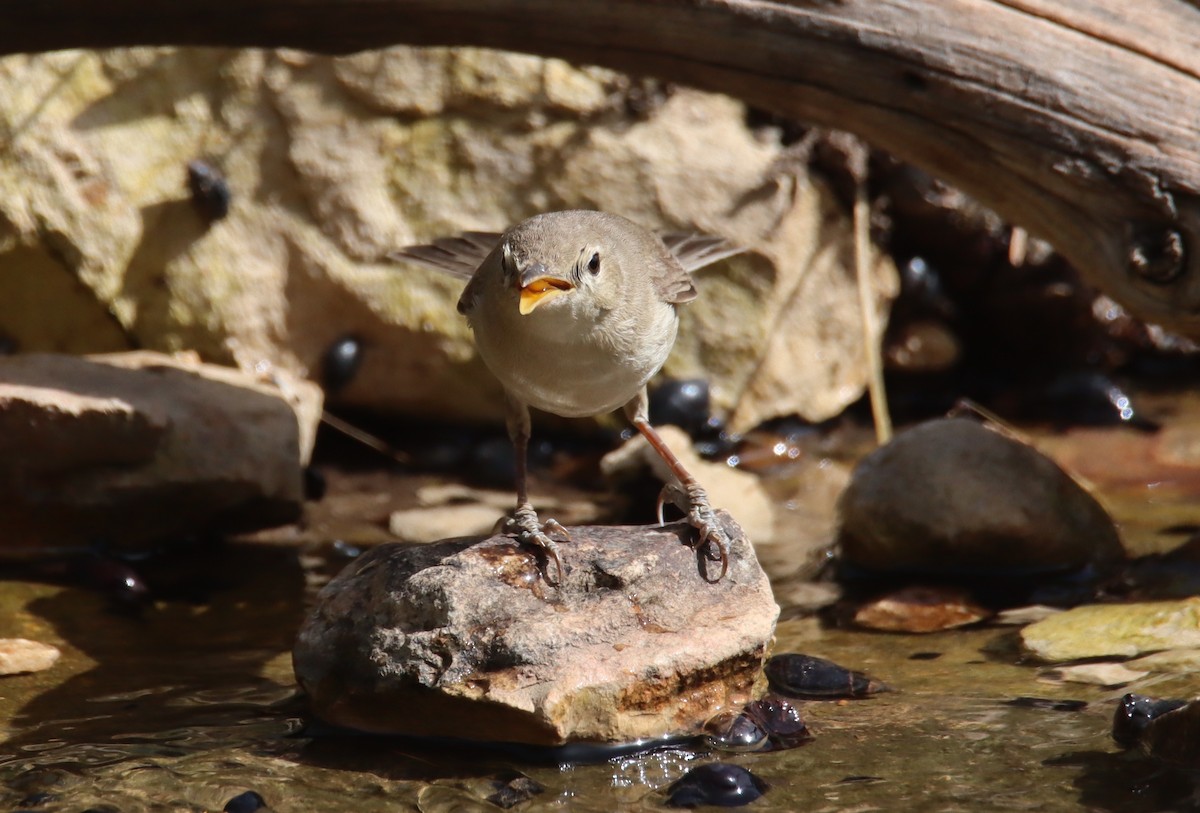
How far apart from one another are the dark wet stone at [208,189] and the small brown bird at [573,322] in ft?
8.82

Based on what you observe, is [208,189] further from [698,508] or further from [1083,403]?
[1083,403]

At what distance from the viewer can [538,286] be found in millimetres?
4285

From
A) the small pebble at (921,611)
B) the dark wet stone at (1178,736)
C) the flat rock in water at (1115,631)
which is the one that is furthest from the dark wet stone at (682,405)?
the dark wet stone at (1178,736)

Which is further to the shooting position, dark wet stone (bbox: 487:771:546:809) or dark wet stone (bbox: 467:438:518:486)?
dark wet stone (bbox: 467:438:518:486)

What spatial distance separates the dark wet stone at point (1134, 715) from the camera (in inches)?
157

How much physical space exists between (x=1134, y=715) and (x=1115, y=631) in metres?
1.07

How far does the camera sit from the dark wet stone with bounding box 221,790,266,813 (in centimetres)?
367

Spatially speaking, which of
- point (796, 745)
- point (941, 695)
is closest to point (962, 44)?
point (941, 695)

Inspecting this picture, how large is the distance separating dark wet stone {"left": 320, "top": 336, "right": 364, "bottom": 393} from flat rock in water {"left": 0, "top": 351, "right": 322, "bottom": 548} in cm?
103

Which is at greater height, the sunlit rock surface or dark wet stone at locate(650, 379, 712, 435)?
the sunlit rock surface

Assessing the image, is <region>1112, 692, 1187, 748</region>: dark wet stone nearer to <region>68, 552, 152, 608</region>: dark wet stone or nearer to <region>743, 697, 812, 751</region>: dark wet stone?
<region>743, 697, 812, 751</region>: dark wet stone

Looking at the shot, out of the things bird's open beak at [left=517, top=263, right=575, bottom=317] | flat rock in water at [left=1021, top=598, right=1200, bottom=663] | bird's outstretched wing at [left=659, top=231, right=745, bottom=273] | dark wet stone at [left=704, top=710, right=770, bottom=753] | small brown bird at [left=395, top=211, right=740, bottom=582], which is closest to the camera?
dark wet stone at [left=704, top=710, right=770, bottom=753]

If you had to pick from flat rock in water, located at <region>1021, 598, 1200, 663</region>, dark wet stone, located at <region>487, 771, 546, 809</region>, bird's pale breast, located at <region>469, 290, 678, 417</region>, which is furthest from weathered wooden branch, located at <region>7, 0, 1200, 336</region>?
dark wet stone, located at <region>487, 771, 546, 809</region>

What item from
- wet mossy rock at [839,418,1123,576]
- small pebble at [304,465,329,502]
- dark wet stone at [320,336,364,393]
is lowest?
wet mossy rock at [839,418,1123,576]
